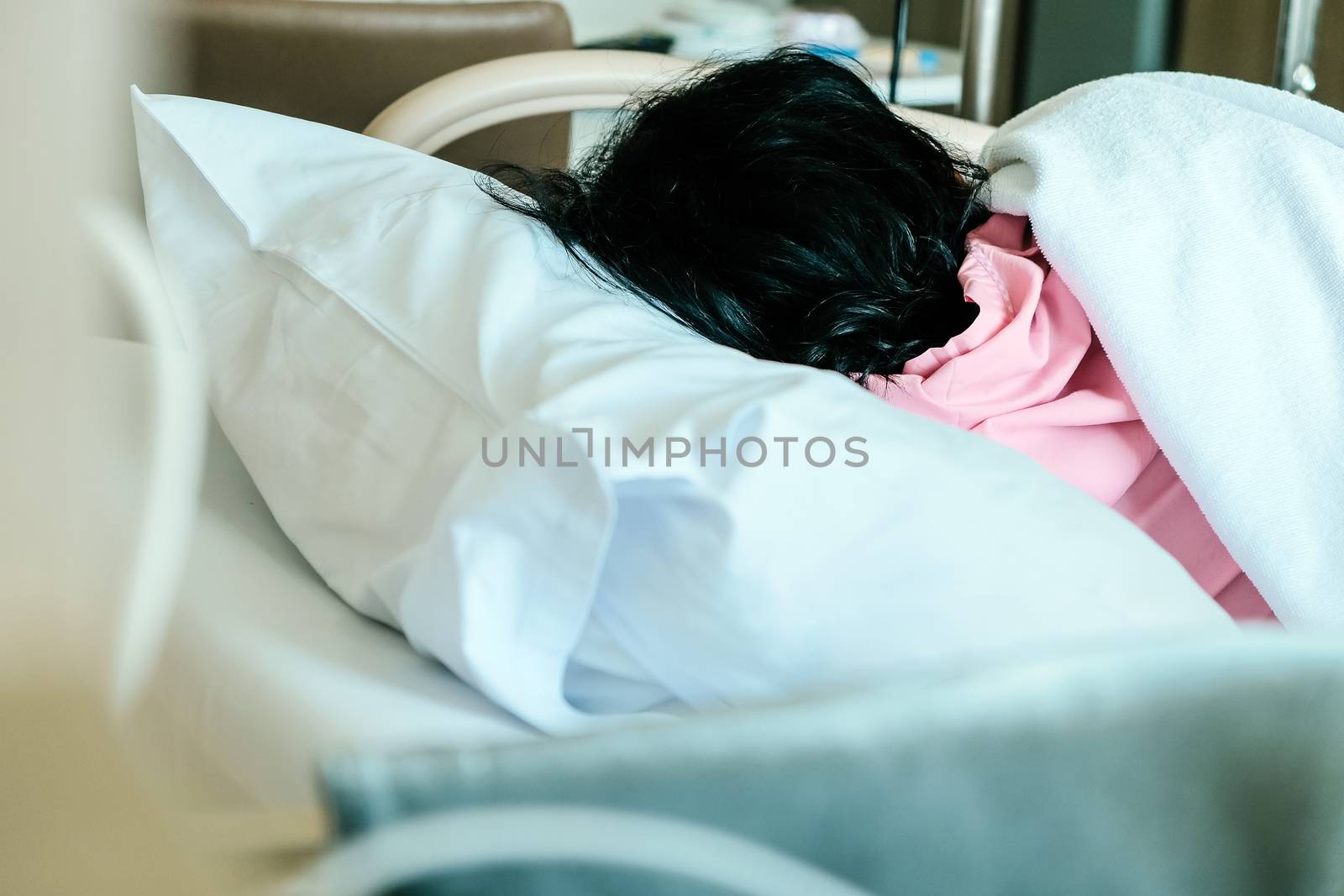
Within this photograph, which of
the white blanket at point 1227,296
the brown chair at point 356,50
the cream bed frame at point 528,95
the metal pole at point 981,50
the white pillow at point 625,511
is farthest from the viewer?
the metal pole at point 981,50

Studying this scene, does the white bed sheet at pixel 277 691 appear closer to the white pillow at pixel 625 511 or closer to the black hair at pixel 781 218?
the white pillow at pixel 625 511

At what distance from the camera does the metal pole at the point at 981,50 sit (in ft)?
6.13

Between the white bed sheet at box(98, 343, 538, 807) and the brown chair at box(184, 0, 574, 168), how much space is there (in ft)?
3.13

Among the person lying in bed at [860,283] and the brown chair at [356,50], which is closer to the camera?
the person lying in bed at [860,283]

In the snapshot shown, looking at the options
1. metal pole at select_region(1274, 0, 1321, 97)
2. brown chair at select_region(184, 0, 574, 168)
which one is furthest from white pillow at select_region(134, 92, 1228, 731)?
metal pole at select_region(1274, 0, 1321, 97)

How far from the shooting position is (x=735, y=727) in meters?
0.28

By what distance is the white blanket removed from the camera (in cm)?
61

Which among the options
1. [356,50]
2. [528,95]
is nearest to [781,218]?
[528,95]

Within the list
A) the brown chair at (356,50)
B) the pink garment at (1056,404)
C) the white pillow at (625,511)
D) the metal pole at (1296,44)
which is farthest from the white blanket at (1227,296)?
the metal pole at (1296,44)

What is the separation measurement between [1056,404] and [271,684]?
0.44 metres

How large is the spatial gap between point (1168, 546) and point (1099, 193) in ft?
0.70

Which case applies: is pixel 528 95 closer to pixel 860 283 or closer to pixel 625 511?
pixel 860 283

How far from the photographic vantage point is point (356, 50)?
149 centimetres

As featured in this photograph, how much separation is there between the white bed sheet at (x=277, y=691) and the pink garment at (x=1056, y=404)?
0.30m
